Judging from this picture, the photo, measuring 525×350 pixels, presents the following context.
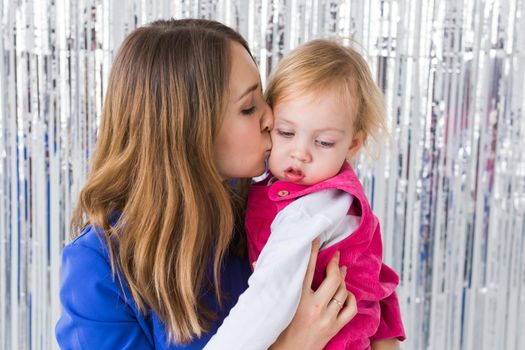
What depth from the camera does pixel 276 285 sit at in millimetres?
1225

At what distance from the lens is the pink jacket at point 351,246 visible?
1.35 metres

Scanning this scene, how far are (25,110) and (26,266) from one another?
48 cm

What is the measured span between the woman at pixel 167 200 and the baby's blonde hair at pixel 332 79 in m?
0.06

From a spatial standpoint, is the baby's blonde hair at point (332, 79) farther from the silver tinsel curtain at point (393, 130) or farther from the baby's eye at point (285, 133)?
the silver tinsel curtain at point (393, 130)

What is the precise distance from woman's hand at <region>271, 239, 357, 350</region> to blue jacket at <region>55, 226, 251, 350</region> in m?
0.19

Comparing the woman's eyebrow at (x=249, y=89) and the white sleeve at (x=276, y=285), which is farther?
the woman's eyebrow at (x=249, y=89)

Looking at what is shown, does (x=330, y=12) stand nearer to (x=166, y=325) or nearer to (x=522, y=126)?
(x=522, y=126)

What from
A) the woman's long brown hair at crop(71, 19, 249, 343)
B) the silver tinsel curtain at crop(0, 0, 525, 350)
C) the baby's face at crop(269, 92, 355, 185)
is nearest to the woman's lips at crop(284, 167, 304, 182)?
the baby's face at crop(269, 92, 355, 185)

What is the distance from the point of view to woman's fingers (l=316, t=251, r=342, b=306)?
1315 mm

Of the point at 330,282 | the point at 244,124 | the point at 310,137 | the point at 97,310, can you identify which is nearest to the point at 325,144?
the point at 310,137

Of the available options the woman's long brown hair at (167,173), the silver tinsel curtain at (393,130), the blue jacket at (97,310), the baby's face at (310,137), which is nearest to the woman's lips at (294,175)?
the baby's face at (310,137)

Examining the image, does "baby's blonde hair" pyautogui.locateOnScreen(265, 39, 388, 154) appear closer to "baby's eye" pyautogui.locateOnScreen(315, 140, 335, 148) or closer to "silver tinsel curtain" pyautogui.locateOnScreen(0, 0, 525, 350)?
"baby's eye" pyautogui.locateOnScreen(315, 140, 335, 148)

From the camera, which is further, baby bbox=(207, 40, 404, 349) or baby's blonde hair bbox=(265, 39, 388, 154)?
baby's blonde hair bbox=(265, 39, 388, 154)

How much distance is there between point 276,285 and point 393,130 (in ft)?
3.60
